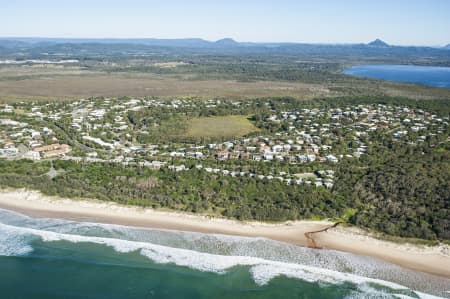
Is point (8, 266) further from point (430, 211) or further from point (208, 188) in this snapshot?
point (430, 211)

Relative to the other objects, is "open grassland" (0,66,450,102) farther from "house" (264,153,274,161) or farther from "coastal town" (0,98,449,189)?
"house" (264,153,274,161)

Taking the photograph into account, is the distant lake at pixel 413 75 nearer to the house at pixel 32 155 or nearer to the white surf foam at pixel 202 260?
the white surf foam at pixel 202 260

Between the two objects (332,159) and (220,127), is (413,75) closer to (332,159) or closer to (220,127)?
(220,127)

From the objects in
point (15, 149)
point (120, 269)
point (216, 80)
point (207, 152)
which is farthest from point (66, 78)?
point (120, 269)

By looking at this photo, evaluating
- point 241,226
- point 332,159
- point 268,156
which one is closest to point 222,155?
point 268,156

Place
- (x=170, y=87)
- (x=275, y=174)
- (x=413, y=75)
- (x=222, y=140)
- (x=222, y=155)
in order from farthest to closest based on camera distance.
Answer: (x=413, y=75)
(x=170, y=87)
(x=222, y=140)
(x=222, y=155)
(x=275, y=174)

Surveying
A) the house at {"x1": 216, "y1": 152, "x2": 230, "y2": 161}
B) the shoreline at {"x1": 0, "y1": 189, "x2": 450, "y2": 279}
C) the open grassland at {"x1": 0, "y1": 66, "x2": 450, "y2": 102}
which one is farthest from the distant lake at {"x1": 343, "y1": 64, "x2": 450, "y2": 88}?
the shoreline at {"x1": 0, "y1": 189, "x2": 450, "y2": 279}

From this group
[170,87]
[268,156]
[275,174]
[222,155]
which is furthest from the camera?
[170,87]
